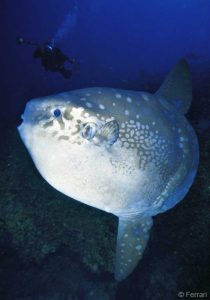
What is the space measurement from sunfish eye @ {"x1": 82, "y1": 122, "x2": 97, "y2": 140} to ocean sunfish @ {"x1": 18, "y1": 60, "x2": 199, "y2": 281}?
11mm

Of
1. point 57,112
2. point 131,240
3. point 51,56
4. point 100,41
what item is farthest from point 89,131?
point 100,41

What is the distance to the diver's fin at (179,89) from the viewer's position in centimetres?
450

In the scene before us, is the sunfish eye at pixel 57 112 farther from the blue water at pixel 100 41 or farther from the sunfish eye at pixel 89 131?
the blue water at pixel 100 41

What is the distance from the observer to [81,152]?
274cm

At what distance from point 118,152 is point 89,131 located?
45 centimetres

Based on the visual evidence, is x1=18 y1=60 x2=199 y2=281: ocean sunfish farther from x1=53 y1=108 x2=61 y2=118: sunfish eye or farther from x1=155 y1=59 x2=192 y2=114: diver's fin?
x1=155 y1=59 x2=192 y2=114: diver's fin

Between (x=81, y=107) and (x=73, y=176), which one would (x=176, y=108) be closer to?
(x=81, y=107)

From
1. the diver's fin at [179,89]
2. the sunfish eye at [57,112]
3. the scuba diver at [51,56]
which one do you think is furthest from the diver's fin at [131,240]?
the scuba diver at [51,56]

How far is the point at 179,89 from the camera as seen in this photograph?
455 cm

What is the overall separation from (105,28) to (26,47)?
33513mm

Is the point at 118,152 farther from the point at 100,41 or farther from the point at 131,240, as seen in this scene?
the point at 100,41

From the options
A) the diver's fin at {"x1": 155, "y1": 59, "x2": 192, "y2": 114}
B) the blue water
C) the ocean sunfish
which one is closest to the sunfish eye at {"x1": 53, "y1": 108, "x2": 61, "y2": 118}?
the ocean sunfish

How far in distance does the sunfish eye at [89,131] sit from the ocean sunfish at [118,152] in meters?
0.01

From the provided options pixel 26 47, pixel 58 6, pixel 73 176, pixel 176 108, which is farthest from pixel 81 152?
pixel 58 6
